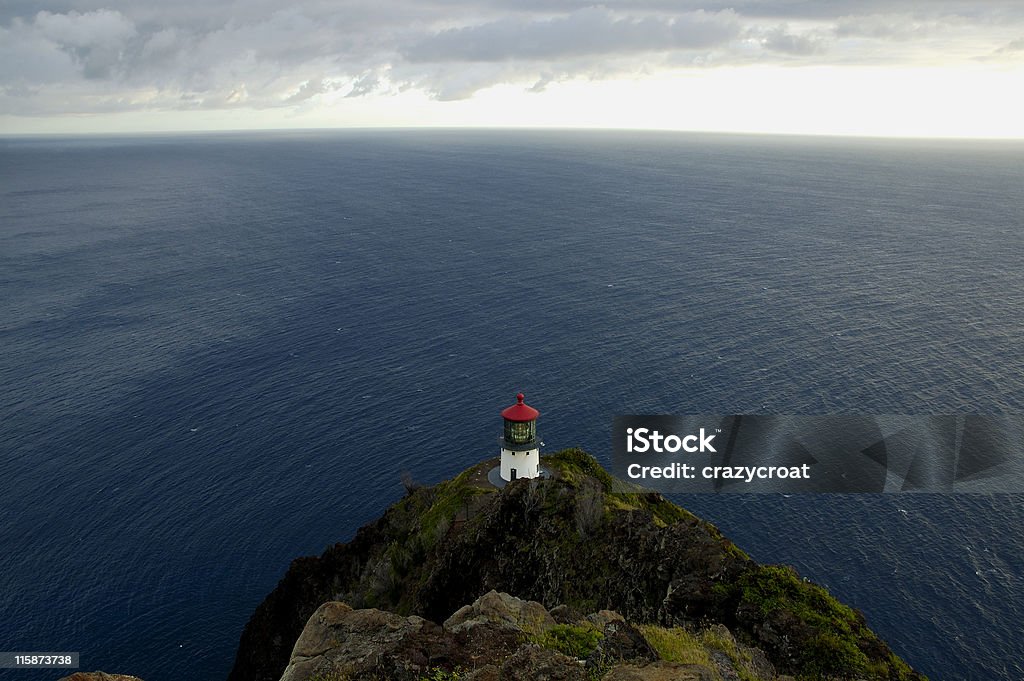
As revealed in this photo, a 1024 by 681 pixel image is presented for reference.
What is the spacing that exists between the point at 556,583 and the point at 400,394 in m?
57.7

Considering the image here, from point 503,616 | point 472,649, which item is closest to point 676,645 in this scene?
point 503,616

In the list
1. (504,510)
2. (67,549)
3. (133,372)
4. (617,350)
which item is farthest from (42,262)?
(504,510)

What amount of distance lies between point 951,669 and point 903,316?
8266 cm

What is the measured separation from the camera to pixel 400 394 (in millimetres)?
92375

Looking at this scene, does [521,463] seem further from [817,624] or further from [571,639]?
[817,624]

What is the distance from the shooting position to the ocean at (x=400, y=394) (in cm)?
5847

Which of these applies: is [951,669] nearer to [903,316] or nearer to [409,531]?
[409,531]

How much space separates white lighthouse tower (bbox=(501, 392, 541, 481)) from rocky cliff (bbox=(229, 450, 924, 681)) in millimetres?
2536

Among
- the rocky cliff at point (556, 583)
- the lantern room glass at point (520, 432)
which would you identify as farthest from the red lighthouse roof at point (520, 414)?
the rocky cliff at point (556, 583)

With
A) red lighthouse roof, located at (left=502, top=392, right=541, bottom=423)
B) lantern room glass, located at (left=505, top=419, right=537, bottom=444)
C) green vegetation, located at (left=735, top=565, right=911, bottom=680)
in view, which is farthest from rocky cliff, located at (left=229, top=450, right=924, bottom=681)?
red lighthouse roof, located at (left=502, top=392, right=541, bottom=423)

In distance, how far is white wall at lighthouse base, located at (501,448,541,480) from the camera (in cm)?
5228

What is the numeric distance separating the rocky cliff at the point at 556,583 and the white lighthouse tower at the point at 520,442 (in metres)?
2.54

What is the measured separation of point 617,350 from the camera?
345ft

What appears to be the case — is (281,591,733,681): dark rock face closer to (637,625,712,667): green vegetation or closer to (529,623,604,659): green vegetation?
(529,623,604,659): green vegetation
